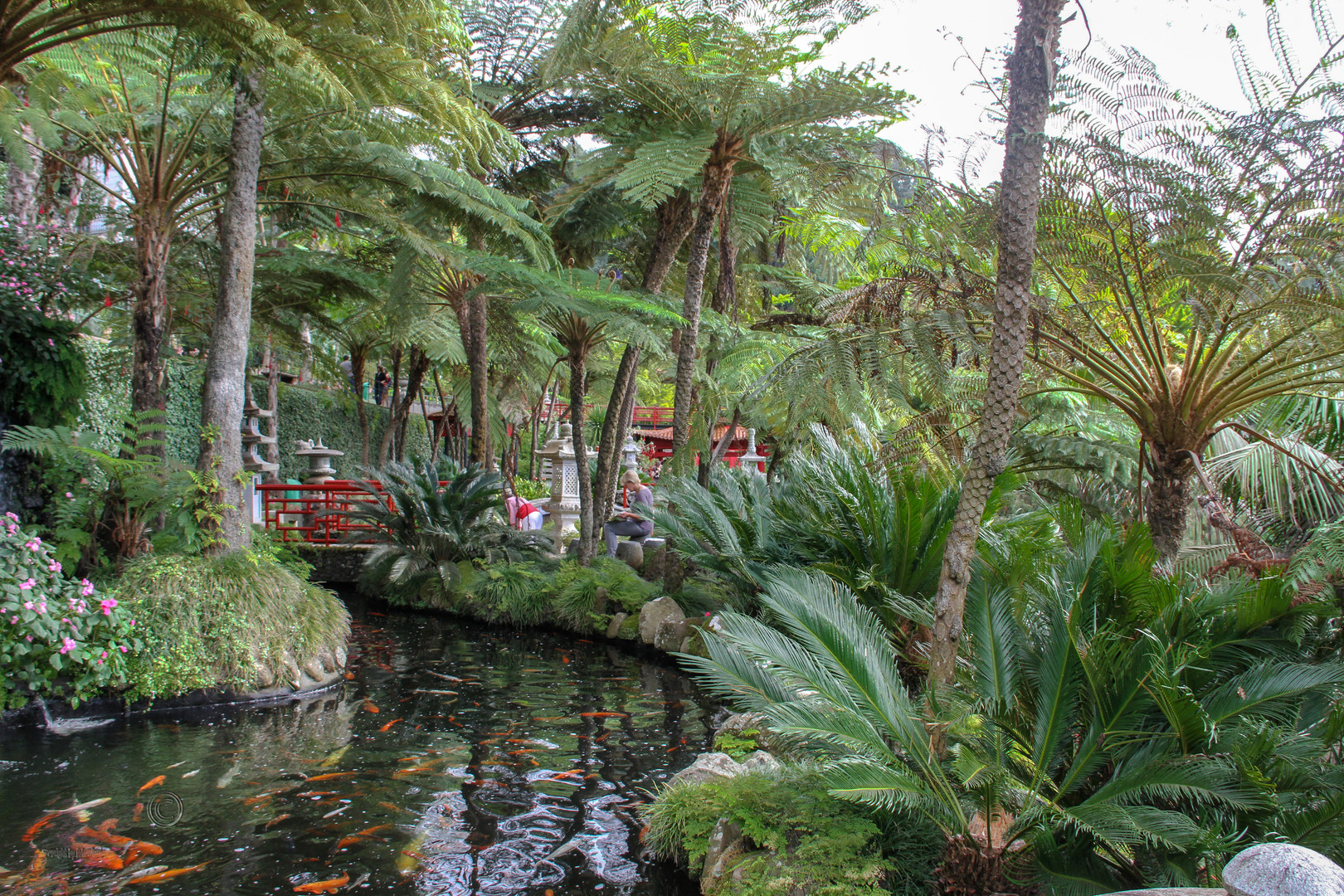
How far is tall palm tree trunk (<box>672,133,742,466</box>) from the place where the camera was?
7.22 m

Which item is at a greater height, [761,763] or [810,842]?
[810,842]

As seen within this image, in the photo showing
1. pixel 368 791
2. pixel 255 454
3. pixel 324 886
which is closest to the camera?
pixel 324 886

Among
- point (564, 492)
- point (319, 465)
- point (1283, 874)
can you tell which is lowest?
point (1283, 874)

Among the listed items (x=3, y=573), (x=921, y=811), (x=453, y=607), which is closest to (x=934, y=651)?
(x=921, y=811)

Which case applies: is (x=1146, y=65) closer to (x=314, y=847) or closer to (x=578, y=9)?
(x=578, y=9)

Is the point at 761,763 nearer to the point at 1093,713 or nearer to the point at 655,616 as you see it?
the point at 1093,713

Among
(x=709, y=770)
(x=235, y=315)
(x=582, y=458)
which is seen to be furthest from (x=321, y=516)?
(x=709, y=770)

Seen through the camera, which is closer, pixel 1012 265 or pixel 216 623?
pixel 1012 265

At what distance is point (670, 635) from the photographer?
7.33m

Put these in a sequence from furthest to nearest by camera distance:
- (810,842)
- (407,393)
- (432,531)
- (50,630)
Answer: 1. (407,393)
2. (432,531)
3. (50,630)
4. (810,842)

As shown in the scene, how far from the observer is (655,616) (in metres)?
7.55

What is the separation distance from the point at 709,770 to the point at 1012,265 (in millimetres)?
2606

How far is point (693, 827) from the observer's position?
332 centimetres

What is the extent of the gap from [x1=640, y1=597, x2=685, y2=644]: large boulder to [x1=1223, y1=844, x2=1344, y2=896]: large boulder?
5.89 meters
